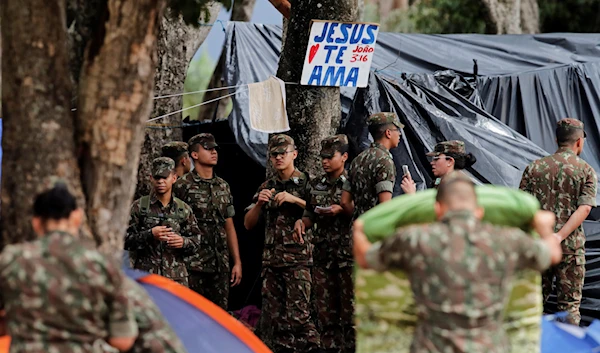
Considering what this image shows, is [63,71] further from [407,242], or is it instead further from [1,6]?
[407,242]

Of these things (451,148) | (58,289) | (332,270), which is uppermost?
(451,148)

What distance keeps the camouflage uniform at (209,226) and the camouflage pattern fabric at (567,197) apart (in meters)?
2.80

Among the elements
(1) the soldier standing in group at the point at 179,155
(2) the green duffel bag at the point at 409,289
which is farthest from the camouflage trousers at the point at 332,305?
(2) the green duffel bag at the point at 409,289

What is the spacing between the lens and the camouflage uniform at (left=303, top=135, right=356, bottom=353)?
27.5ft

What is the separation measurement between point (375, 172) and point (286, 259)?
1.24 metres

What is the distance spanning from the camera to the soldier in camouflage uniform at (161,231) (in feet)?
27.1

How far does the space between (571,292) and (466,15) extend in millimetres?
11571

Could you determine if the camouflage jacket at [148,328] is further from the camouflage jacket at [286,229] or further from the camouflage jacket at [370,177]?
the camouflage jacket at [286,229]

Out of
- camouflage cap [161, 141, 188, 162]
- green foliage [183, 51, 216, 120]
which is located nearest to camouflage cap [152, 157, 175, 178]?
camouflage cap [161, 141, 188, 162]

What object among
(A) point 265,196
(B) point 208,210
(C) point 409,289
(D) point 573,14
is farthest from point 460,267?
(D) point 573,14

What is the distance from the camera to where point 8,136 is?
17.3ft

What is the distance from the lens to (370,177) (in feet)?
26.6

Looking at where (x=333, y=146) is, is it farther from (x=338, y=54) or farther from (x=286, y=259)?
(x=338, y=54)

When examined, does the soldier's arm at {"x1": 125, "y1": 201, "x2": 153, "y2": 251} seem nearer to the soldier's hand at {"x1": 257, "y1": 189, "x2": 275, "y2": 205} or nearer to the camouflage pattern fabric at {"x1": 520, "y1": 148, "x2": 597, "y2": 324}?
the soldier's hand at {"x1": 257, "y1": 189, "x2": 275, "y2": 205}
